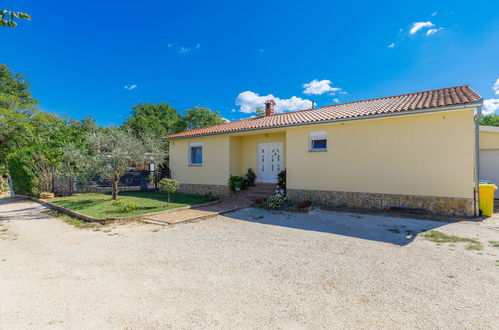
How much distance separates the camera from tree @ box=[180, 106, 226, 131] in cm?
4247

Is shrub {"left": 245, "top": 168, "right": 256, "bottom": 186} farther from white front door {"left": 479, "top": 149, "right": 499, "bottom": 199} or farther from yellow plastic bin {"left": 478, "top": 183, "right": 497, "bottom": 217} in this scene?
white front door {"left": 479, "top": 149, "right": 499, "bottom": 199}

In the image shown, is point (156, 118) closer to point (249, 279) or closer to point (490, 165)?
point (490, 165)

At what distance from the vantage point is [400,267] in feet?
13.3

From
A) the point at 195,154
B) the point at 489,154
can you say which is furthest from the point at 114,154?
the point at 489,154

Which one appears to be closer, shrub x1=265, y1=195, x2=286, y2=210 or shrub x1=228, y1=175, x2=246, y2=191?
shrub x1=265, y1=195, x2=286, y2=210

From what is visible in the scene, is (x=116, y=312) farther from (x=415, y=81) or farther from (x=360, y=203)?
(x=415, y=81)

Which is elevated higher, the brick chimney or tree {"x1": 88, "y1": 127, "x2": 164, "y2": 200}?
the brick chimney

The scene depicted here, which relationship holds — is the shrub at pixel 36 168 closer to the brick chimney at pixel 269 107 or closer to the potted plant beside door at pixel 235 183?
the potted plant beside door at pixel 235 183

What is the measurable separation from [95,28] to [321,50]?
50.7 ft

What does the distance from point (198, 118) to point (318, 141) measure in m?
35.1

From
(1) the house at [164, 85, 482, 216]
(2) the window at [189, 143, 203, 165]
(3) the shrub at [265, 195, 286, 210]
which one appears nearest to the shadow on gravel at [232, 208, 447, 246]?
(3) the shrub at [265, 195, 286, 210]

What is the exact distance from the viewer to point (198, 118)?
42.6 meters

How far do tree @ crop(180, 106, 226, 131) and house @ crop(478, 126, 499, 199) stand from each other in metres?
37.0

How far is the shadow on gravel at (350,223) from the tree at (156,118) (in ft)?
119
